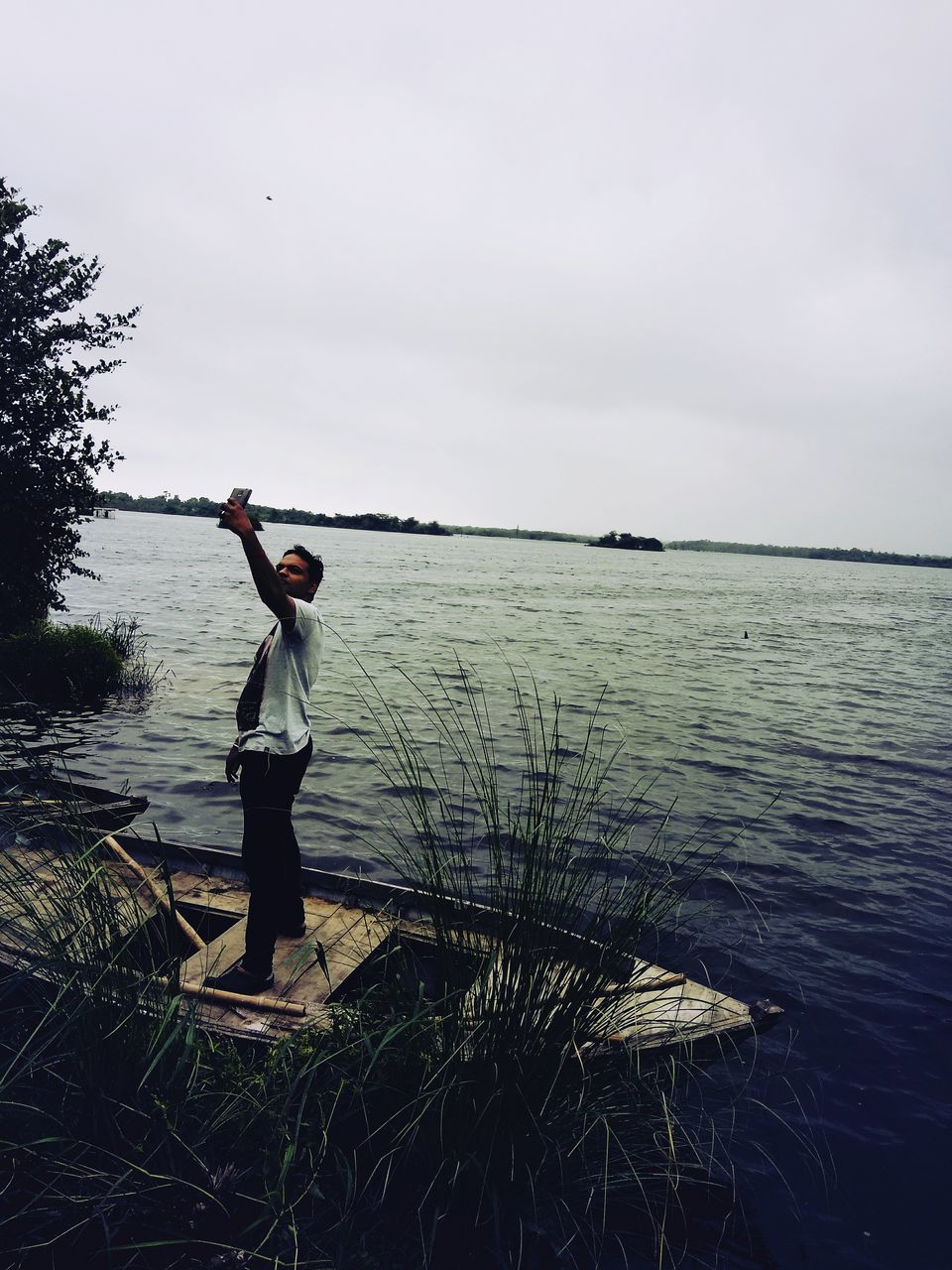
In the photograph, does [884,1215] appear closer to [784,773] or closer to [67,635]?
[784,773]

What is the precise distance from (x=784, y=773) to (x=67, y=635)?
16.5 m

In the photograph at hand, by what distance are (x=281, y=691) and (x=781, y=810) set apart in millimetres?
9654

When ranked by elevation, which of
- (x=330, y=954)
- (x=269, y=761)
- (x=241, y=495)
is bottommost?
(x=330, y=954)

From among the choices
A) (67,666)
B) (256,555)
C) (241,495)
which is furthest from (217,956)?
(67,666)

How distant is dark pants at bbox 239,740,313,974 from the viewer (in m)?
4.76

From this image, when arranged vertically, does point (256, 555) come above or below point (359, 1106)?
above

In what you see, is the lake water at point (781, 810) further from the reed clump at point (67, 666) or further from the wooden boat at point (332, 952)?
the reed clump at point (67, 666)

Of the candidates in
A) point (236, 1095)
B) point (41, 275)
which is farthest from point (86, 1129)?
point (41, 275)

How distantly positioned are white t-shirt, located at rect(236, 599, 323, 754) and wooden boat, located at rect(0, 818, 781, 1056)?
36.5 inches

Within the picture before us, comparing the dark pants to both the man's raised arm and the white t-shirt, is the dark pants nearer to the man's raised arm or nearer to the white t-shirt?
the white t-shirt

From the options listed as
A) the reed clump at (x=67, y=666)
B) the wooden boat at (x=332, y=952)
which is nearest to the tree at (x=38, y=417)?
the reed clump at (x=67, y=666)

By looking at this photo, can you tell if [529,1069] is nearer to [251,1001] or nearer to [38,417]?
[251,1001]

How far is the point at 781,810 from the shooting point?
38.3 feet

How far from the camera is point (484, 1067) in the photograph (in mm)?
3291
